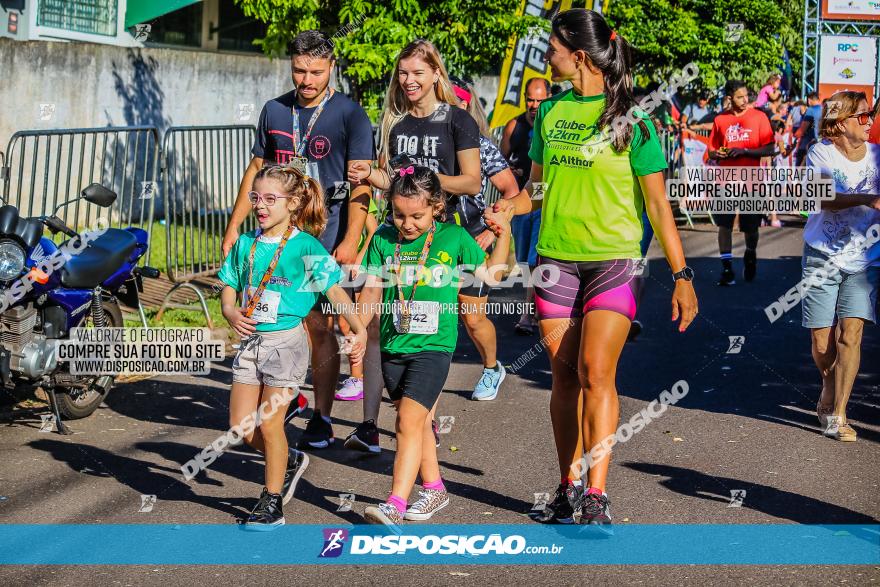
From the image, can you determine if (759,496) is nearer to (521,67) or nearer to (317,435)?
(317,435)

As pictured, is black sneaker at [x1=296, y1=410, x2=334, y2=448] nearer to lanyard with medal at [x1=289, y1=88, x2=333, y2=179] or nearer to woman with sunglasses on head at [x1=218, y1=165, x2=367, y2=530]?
woman with sunglasses on head at [x1=218, y1=165, x2=367, y2=530]

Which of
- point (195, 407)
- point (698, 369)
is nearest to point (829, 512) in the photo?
point (698, 369)

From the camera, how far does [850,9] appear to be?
89.5 ft

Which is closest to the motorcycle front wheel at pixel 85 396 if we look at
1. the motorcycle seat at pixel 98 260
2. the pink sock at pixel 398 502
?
the motorcycle seat at pixel 98 260

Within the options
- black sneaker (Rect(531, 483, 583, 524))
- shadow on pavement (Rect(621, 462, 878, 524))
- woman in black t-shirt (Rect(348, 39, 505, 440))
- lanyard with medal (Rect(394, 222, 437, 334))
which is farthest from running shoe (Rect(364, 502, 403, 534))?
woman in black t-shirt (Rect(348, 39, 505, 440))

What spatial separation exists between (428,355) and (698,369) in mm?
4133

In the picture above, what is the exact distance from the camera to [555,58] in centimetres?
541

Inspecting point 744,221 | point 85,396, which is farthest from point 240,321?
point 744,221

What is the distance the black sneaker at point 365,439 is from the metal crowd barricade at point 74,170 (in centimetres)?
428

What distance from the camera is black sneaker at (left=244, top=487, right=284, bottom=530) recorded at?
5438 millimetres

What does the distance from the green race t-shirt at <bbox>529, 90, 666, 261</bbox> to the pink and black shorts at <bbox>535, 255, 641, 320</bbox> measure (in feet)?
0.15

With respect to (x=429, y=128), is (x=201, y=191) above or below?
below

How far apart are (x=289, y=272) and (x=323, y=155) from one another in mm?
1428

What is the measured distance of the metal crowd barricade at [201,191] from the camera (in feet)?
39.3
